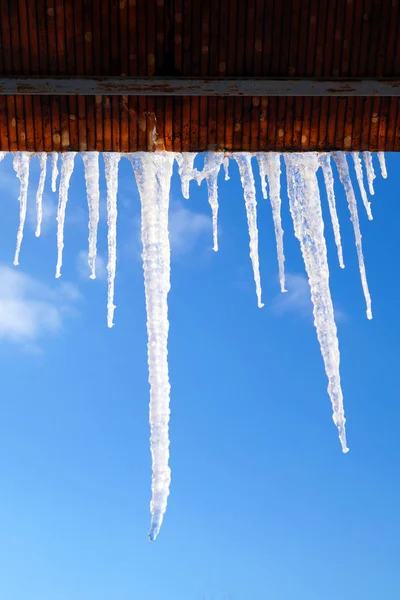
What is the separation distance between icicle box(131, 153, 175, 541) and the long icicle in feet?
2.21

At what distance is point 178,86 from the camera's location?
4184 millimetres

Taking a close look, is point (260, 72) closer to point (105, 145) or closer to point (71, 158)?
point (105, 145)

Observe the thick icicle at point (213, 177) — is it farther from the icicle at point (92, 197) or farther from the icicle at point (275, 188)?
the icicle at point (92, 197)

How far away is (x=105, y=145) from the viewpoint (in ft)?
14.9

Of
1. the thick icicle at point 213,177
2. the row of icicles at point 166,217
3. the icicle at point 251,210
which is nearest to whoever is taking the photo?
the thick icicle at point 213,177

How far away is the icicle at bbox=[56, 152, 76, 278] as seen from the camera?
5.18 m

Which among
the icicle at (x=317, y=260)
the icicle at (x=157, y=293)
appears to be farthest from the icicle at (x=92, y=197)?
the icicle at (x=317, y=260)

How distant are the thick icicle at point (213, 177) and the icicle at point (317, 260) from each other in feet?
1.74

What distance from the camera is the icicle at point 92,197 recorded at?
5.22 metres

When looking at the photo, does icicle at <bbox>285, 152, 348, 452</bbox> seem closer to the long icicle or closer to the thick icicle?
the long icicle

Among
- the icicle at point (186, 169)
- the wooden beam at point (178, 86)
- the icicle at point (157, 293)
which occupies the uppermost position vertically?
the wooden beam at point (178, 86)

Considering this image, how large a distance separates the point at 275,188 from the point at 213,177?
0.46m

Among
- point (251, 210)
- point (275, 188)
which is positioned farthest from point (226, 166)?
point (251, 210)

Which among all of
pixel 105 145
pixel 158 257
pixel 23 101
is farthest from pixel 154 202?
pixel 23 101
